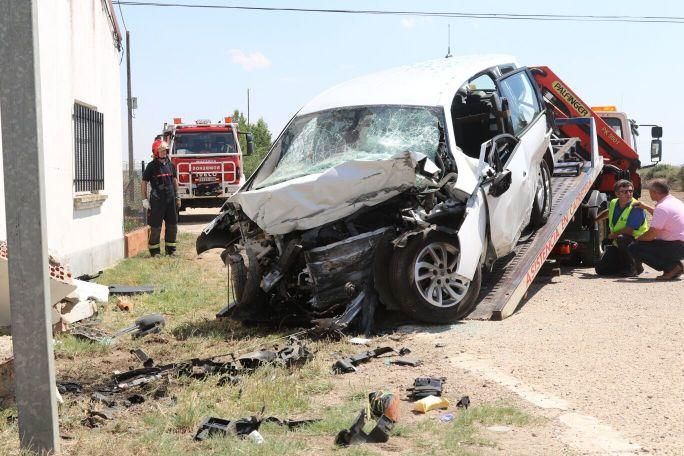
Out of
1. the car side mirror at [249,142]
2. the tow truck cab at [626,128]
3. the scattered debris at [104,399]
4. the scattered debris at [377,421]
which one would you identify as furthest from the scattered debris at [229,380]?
the car side mirror at [249,142]

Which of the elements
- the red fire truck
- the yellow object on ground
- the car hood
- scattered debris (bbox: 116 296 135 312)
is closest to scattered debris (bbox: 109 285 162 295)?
scattered debris (bbox: 116 296 135 312)

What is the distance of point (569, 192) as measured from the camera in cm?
1026

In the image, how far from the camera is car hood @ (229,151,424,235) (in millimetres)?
7000

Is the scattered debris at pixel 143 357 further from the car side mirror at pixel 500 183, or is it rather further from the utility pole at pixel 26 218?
the car side mirror at pixel 500 183

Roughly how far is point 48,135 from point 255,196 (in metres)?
3.64

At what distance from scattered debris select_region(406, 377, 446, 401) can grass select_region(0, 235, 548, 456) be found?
0.31 m

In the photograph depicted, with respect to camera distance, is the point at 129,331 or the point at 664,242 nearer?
the point at 129,331

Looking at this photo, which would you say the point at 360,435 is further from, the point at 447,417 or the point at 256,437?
the point at 447,417

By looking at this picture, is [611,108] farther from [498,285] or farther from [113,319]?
[113,319]

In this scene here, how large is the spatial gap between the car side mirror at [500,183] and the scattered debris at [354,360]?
193cm

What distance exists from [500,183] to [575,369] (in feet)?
7.75

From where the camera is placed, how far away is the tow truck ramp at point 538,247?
7660 mm

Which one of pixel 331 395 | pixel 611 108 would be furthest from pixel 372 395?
pixel 611 108

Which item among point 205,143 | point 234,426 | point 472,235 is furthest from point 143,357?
point 205,143
